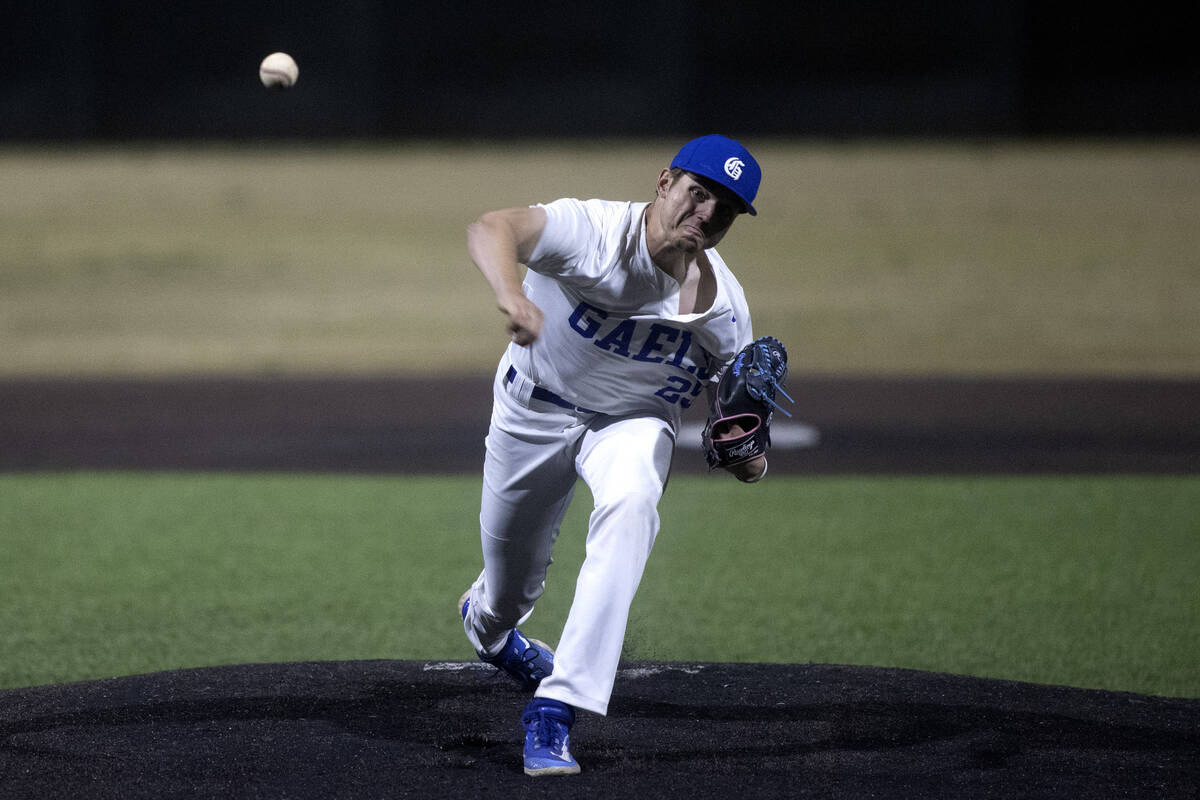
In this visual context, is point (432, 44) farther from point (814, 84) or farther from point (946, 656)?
point (946, 656)

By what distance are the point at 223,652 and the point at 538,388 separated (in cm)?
210

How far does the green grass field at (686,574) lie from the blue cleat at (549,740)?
5.42 feet

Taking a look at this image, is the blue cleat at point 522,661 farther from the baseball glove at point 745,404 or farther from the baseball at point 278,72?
the baseball at point 278,72

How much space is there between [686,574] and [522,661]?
2202 millimetres

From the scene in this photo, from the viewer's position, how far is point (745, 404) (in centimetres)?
399

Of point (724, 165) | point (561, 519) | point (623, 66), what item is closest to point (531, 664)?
point (561, 519)

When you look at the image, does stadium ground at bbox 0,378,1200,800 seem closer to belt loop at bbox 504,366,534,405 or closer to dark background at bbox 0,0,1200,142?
belt loop at bbox 504,366,534,405

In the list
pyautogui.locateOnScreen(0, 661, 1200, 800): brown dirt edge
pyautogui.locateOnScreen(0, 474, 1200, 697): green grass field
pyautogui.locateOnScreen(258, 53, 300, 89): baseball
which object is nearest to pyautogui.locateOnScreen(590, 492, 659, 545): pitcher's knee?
pyautogui.locateOnScreen(0, 661, 1200, 800): brown dirt edge

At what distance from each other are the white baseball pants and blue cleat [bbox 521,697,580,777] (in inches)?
1.7

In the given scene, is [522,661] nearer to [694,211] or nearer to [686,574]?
[694,211]

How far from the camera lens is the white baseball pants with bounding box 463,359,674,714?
11.8 feet

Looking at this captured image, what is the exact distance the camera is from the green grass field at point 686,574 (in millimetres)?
5391

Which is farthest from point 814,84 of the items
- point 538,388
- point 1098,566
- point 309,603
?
point 538,388

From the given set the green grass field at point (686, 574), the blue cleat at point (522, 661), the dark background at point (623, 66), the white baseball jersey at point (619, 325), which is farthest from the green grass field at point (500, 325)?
the white baseball jersey at point (619, 325)
